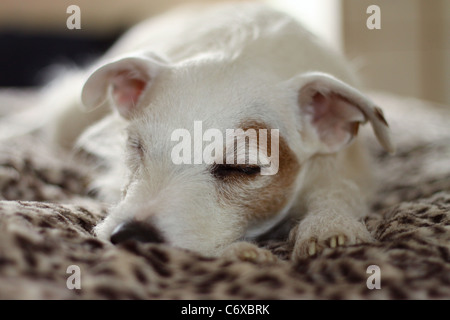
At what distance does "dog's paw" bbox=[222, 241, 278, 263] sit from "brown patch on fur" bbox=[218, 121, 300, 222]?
8.8 inches

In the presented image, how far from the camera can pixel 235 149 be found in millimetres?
1387

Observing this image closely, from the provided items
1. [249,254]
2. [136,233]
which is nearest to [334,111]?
[249,254]

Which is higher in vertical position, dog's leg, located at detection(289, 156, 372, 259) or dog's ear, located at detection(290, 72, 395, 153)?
dog's ear, located at detection(290, 72, 395, 153)

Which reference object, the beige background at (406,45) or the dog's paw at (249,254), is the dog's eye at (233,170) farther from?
the beige background at (406,45)

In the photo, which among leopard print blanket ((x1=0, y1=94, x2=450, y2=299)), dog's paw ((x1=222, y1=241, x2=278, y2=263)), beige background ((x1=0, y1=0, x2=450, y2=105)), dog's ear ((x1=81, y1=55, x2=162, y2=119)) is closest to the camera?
leopard print blanket ((x1=0, y1=94, x2=450, y2=299))

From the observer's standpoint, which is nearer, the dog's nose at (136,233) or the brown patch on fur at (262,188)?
the dog's nose at (136,233)

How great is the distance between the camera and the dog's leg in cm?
123

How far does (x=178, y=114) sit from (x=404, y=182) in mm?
1098

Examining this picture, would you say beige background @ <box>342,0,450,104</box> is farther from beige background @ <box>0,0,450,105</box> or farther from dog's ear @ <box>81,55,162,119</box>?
dog's ear @ <box>81,55,162,119</box>

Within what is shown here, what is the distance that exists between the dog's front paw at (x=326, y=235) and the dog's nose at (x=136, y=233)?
0.35 m

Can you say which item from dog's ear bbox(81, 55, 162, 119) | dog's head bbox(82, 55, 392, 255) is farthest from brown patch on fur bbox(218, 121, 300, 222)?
dog's ear bbox(81, 55, 162, 119)

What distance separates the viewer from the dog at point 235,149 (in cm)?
126

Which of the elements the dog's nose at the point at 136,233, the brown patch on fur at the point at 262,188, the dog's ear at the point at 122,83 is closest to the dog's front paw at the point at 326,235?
the brown patch on fur at the point at 262,188

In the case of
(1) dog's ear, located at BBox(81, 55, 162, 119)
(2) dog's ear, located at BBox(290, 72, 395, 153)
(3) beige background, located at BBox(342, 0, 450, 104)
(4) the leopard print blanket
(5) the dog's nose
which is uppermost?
(3) beige background, located at BBox(342, 0, 450, 104)
